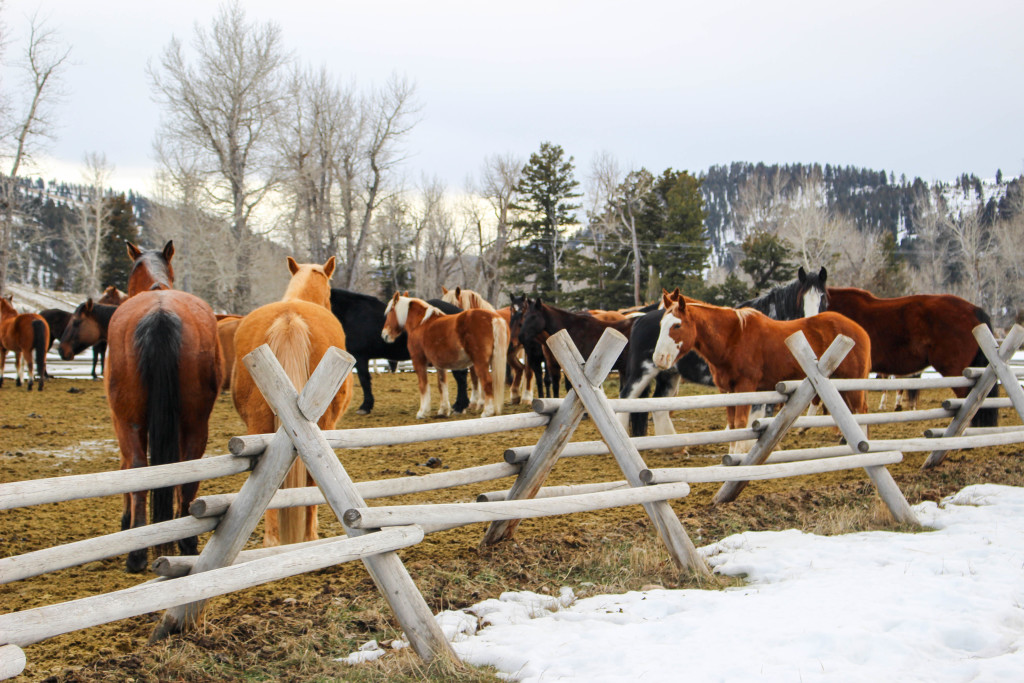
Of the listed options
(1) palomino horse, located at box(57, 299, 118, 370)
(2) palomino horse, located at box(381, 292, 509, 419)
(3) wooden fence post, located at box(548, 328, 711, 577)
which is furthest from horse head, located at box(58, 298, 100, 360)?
(3) wooden fence post, located at box(548, 328, 711, 577)

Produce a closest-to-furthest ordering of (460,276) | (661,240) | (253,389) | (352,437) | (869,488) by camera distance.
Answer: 1. (352,437)
2. (253,389)
3. (869,488)
4. (661,240)
5. (460,276)

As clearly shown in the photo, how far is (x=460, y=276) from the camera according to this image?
201 ft

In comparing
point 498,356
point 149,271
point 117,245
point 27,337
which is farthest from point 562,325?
point 117,245

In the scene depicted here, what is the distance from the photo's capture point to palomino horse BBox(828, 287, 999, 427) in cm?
827

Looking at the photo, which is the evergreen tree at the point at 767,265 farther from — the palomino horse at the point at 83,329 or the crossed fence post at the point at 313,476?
the crossed fence post at the point at 313,476

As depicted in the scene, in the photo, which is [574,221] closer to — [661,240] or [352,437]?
[661,240]

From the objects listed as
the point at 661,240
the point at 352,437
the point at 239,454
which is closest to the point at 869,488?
the point at 352,437

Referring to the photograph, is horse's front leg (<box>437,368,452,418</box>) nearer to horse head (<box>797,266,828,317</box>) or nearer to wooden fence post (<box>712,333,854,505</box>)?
horse head (<box>797,266,828,317</box>)

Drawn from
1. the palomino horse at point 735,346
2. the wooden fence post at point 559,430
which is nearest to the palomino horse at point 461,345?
the palomino horse at point 735,346

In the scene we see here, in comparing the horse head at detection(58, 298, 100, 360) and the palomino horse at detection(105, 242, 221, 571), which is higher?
the horse head at detection(58, 298, 100, 360)

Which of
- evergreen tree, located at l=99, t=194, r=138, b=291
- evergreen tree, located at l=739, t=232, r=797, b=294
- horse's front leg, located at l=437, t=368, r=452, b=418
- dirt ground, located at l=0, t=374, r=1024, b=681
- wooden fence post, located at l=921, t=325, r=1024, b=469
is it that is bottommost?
dirt ground, located at l=0, t=374, r=1024, b=681

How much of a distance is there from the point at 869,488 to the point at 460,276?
5610 cm

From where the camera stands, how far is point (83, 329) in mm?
15164

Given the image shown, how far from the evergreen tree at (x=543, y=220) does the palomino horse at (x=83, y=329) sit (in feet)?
103
